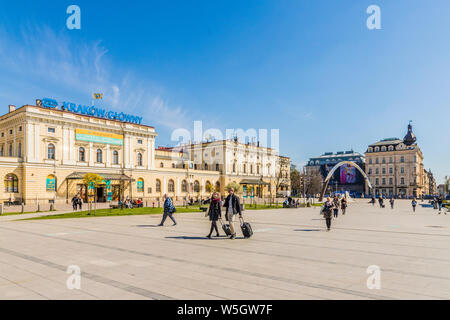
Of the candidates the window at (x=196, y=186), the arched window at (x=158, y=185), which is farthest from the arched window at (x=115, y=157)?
the window at (x=196, y=186)

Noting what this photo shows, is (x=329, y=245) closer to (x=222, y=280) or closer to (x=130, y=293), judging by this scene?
(x=222, y=280)

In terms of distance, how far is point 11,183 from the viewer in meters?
43.6

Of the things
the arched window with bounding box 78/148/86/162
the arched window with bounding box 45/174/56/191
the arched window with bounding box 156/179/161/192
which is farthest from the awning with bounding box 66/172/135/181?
the arched window with bounding box 156/179/161/192

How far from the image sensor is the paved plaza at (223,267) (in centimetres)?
618

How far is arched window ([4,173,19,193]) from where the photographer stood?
43125 mm

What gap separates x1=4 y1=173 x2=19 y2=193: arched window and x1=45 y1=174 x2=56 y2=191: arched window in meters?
3.45

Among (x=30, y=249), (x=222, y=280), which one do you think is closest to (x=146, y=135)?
(x=30, y=249)

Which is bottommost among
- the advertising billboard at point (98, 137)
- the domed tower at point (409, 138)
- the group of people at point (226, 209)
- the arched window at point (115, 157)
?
the group of people at point (226, 209)

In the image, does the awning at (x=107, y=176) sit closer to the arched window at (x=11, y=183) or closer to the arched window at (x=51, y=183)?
the arched window at (x=51, y=183)

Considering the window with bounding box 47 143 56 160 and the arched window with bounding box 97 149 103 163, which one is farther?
the arched window with bounding box 97 149 103 163

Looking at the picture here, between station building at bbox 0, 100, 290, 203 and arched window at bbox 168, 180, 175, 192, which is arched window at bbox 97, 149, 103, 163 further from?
arched window at bbox 168, 180, 175, 192

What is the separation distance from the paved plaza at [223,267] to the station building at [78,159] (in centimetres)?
3432

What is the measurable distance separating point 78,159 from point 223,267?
4786cm

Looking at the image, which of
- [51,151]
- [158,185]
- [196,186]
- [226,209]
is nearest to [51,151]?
[51,151]
